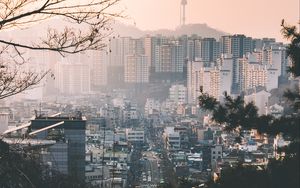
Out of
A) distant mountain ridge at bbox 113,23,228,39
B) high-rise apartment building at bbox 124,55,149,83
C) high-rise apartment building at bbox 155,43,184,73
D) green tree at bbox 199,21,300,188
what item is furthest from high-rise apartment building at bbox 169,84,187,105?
green tree at bbox 199,21,300,188

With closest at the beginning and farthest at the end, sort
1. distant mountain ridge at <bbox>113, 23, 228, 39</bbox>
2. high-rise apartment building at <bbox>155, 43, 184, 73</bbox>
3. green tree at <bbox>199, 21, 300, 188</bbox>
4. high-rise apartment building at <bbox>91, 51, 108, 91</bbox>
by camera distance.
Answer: green tree at <bbox>199, 21, 300, 188</bbox> → high-rise apartment building at <bbox>155, 43, 184, 73</bbox> → high-rise apartment building at <bbox>91, 51, 108, 91</bbox> → distant mountain ridge at <bbox>113, 23, 228, 39</bbox>

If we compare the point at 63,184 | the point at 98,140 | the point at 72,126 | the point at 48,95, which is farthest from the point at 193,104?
the point at 63,184

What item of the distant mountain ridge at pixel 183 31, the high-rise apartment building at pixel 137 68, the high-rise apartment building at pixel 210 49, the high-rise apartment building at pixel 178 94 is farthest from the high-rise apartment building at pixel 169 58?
the distant mountain ridge at pixel 183 31

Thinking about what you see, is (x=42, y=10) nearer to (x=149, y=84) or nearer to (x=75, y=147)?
(x=75, y=147)

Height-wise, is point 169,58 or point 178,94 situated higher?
point 169,58

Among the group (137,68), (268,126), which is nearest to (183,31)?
(137,68)

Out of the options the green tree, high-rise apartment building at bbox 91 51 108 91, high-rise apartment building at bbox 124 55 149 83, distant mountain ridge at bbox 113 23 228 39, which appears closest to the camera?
the green tree

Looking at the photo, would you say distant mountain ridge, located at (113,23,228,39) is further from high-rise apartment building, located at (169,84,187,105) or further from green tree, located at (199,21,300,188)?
green tree, located at (199,21,300,188)

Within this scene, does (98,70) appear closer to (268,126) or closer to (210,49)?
(210,49)

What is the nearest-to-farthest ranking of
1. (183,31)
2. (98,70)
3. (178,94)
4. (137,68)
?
(178,94) → (137,68) → (98,70) → (183,31)

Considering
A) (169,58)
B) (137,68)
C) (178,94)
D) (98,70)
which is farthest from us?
(98,70)

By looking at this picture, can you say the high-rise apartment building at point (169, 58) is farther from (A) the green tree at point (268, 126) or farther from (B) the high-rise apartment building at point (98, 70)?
(A) the green tree at point (268, 126)

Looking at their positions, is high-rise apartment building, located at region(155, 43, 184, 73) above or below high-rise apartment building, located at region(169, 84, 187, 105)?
above
